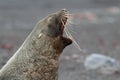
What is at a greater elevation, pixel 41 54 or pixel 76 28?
pixel 41 54

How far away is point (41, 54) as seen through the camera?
633 centimetres

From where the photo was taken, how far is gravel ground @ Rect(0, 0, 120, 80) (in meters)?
12.8

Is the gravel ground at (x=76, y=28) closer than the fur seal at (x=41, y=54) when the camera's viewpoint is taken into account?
No

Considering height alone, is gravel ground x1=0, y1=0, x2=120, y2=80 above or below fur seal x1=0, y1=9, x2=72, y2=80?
below

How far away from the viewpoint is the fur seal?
6.30 meters

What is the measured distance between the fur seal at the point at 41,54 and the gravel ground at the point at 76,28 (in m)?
0.84

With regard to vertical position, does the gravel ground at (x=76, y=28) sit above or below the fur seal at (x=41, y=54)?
below

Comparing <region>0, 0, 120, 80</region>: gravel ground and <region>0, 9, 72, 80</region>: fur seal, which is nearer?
<region>0, 9, 72, 80</region>: fur seal

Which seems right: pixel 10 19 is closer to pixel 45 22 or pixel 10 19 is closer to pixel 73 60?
pixel 73 60

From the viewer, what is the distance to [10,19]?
74.6ft

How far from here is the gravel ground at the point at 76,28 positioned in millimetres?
12805

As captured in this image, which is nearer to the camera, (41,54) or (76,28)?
(41,54)

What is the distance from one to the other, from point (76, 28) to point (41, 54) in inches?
560

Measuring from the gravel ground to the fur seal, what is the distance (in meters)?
0.84
